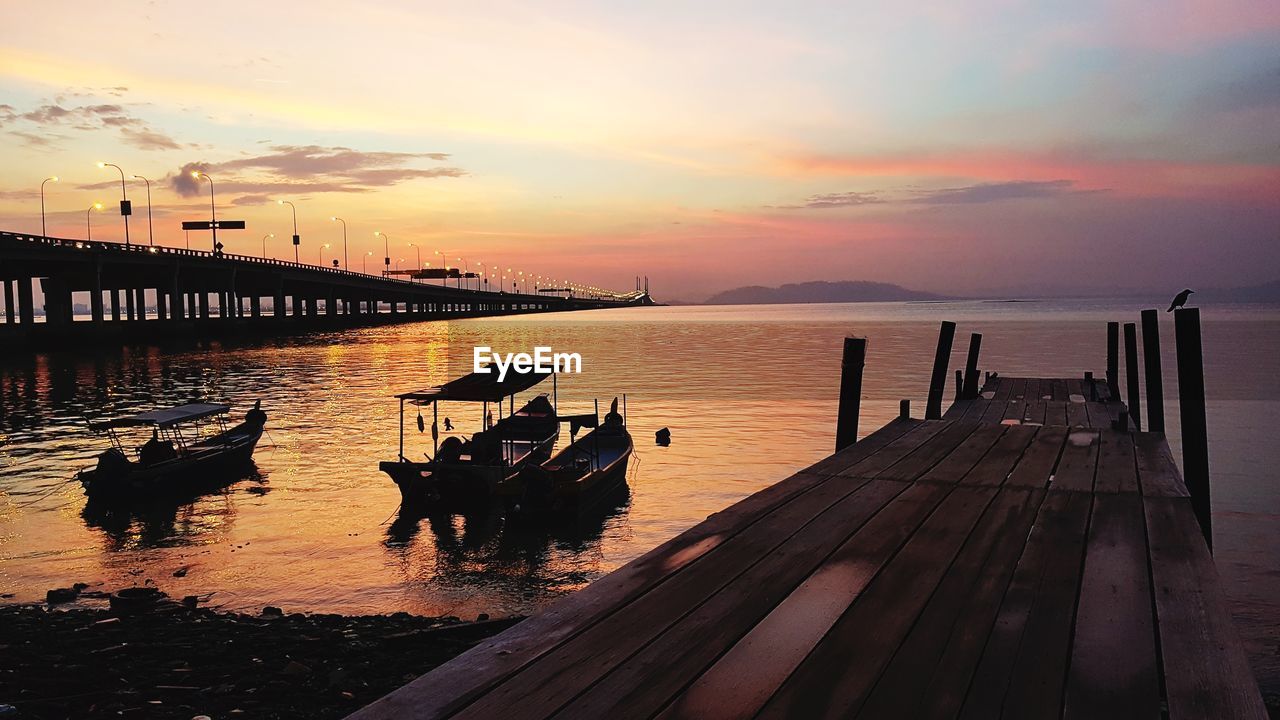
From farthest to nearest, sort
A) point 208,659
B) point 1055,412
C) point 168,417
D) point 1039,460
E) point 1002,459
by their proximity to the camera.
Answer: point 168,417 < point 1055,412 < point 208,659 < point 1002,459 < point 1039,460

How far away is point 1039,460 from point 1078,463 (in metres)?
0.41

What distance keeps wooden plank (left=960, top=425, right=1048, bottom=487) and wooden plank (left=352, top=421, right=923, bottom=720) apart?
2698 mm

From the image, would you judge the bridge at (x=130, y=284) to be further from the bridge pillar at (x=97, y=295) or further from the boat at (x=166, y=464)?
the boat at (x=166, y=464)

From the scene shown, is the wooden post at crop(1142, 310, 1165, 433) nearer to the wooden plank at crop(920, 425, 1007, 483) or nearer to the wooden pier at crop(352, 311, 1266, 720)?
the wooden plank at crop(920, 425, 1007, 483)

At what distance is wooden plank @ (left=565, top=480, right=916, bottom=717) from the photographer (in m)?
4.00

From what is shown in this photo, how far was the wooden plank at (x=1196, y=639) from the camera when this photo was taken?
387cm

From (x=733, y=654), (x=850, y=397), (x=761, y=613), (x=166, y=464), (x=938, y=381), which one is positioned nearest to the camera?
(x=733, y=654)

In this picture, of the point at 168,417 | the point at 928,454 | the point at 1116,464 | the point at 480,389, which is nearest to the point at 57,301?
the point at 168,417

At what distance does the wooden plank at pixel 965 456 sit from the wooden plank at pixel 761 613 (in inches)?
67.8

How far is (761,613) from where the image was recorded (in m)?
4.97

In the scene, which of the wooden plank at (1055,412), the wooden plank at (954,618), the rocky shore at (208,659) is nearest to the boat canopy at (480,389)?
the rocky shore at (208,659)

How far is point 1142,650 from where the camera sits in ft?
14.6

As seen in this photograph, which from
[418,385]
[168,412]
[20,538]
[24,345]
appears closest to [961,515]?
[20,538]

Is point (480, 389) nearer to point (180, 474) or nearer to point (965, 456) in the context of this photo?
point (180, 474)
